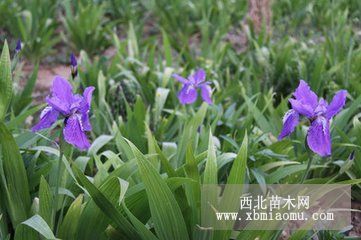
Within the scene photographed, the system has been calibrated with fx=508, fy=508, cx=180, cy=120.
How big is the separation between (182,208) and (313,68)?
7.13ft

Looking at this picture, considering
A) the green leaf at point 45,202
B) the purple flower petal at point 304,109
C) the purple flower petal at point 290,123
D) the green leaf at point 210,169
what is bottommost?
the green leaf at point 210,169

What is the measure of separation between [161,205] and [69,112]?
473 millimetres

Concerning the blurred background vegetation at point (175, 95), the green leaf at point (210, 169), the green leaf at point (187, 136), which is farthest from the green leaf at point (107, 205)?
the green leaf at point (187, 136)

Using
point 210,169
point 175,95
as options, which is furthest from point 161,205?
point 175,95

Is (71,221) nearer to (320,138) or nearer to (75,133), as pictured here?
(75,133)

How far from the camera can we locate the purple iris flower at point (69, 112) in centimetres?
161

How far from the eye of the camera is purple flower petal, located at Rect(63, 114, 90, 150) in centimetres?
160

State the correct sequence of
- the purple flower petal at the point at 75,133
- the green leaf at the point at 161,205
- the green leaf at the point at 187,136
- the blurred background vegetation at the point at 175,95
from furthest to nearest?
the green leaf at the point at 187,136 → the blurred background vegetation at the point at 175,95 → the green leaf at the point at 161,205 → the purple flower petal at the point at 75,133

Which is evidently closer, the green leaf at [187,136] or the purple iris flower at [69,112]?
the purple iris flower at [69,112]

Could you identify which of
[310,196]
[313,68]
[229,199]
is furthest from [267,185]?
[313,68]

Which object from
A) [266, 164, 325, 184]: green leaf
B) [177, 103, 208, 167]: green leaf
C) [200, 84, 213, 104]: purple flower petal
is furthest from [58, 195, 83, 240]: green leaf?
[200, 84, 213, 104]: purple flower petal

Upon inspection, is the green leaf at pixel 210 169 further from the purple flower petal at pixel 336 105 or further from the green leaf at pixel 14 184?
the green leaf at pixel 14 184

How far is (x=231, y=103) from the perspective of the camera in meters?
3.48

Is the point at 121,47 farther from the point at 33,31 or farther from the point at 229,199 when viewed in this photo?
the point at 229,199
